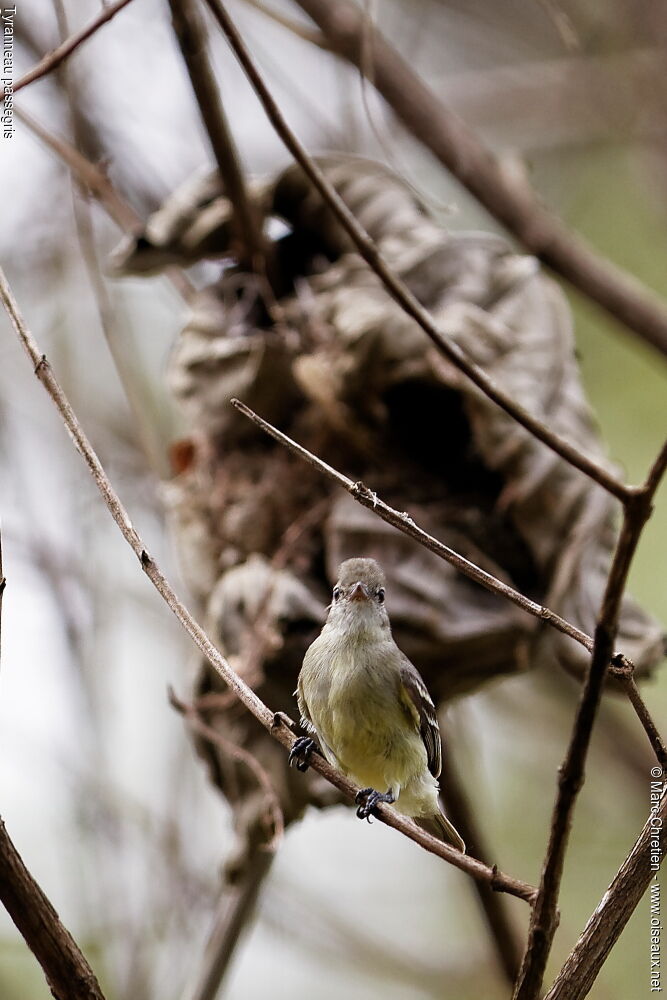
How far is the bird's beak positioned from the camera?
1.75 metres

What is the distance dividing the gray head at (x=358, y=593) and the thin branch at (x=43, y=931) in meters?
0.76

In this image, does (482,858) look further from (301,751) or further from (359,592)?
(301,751)

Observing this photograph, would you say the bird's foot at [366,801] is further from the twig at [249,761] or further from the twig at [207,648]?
the twig at [249,761]

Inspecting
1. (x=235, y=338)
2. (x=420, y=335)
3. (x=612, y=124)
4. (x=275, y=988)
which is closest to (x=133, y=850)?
(x=275, y=988)

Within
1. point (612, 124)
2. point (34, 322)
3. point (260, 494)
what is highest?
point (612, 124)

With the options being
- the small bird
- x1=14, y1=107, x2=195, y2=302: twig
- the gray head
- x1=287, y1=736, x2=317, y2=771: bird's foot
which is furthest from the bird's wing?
x1=14, y1=107, x2=195, y2=302: twig

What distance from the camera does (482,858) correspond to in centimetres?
230

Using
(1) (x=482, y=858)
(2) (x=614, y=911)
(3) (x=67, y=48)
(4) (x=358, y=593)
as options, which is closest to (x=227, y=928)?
(1) (x=482, y=858)

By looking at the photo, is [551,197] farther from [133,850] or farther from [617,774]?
[133,850]

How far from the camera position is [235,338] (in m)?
A: 2.48

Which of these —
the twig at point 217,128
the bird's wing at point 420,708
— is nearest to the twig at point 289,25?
the twig at point 217,128

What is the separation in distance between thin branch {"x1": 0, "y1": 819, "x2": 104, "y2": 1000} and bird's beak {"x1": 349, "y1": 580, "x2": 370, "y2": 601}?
0.77 metres

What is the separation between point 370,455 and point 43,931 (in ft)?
4.64

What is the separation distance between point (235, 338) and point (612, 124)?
2.06m
